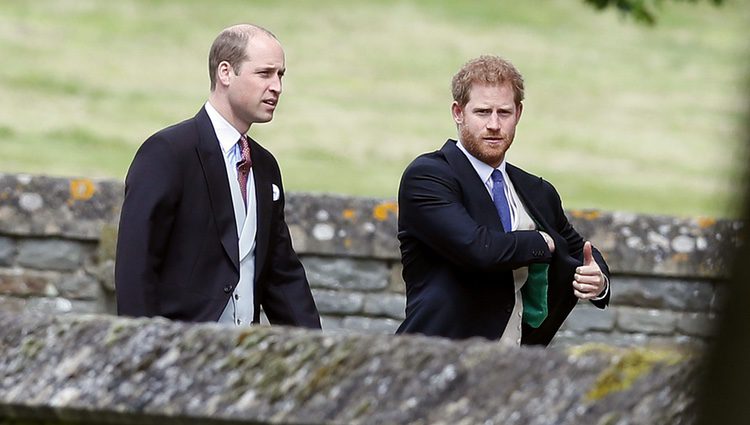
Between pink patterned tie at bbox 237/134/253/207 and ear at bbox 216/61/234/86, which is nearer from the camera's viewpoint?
ear at bbox 216/61/234/86

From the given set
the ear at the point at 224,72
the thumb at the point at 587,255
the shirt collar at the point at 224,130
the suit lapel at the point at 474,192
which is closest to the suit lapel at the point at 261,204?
the shirt collar at the point at 224,130

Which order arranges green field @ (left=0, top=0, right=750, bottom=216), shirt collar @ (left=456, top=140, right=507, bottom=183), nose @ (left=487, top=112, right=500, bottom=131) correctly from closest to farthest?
nose @ (left=487, top=112, right=500, bottom=131), shirt collar @ (left=456, top=140, right=507, bottom=183), green field @ (left=0, top=0, right=750, bottom=216)

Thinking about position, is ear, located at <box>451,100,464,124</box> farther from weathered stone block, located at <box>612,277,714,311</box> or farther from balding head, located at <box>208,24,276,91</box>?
weathered stone block, located at <box>612,277,714,311</box>

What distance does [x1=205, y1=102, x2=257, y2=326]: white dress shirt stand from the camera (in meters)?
5.01

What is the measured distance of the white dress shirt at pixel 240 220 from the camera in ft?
16.4

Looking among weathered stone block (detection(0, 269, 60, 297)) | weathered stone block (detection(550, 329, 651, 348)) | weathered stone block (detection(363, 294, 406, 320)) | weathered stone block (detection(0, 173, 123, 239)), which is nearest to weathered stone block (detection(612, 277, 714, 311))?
weathered stone block (detection(550, 329, 651, 348))

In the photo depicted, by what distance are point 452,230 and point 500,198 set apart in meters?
0.34

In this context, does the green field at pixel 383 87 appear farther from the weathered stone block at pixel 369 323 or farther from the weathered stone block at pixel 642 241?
the weathered stone block at pixel 369 323

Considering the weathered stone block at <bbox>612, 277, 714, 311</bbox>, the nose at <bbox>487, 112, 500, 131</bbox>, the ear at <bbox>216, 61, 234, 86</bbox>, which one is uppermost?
the ear at <bbox>216, 61, 234, 86</bbox>

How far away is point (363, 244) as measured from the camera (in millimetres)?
7430

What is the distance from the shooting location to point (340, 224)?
24.5 ft

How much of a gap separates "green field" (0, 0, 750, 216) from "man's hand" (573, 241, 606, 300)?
12054 mm

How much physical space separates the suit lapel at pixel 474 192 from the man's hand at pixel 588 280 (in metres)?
0.30

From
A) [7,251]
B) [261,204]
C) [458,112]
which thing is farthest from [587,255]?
[7,251]
